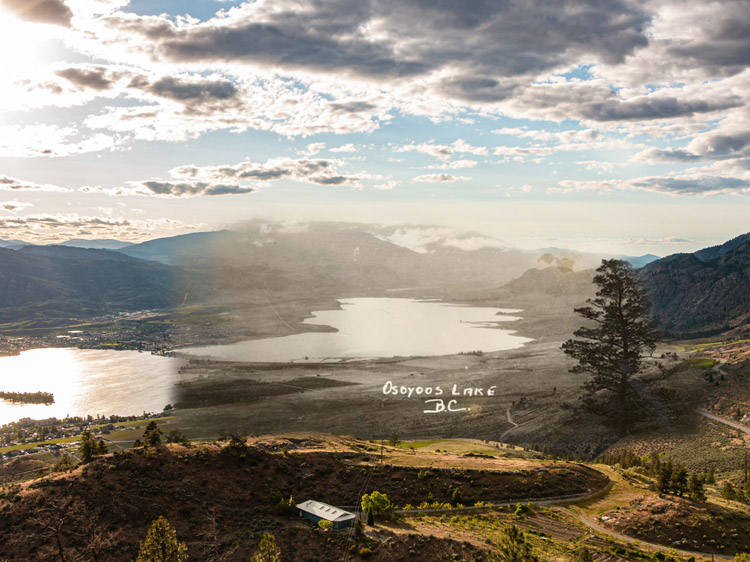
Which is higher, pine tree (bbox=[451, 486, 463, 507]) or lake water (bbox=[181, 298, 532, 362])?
pine tree (bbox=[451, 486, 463, 507])

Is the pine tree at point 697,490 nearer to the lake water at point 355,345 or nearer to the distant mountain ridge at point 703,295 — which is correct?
the lake water at point 355,345

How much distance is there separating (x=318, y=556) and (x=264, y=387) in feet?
277

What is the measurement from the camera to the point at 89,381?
417 feet

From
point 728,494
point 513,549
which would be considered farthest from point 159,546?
point 728,494

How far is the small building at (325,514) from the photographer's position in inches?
1292

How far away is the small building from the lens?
32812 mm

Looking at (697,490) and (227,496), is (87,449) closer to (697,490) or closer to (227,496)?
(227,496)

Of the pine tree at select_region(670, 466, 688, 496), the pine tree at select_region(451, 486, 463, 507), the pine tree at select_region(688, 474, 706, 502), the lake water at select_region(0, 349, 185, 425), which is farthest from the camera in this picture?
the lake water at select_region(0, 349, 185, 425)

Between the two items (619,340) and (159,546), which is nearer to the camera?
(159,546)

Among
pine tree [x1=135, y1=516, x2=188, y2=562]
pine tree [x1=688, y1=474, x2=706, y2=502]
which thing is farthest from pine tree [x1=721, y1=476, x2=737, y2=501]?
pine tree [x1=135, y1=516, x2=188, y2=562]

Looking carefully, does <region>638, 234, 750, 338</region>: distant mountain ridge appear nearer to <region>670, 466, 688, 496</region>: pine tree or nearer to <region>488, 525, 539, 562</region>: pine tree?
<region>670, 466, 688, 496</region>: pine tree

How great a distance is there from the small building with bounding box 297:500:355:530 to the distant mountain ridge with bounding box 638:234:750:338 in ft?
481

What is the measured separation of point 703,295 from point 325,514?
612 feet

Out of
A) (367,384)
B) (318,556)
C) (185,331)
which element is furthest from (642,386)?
(185,331)
